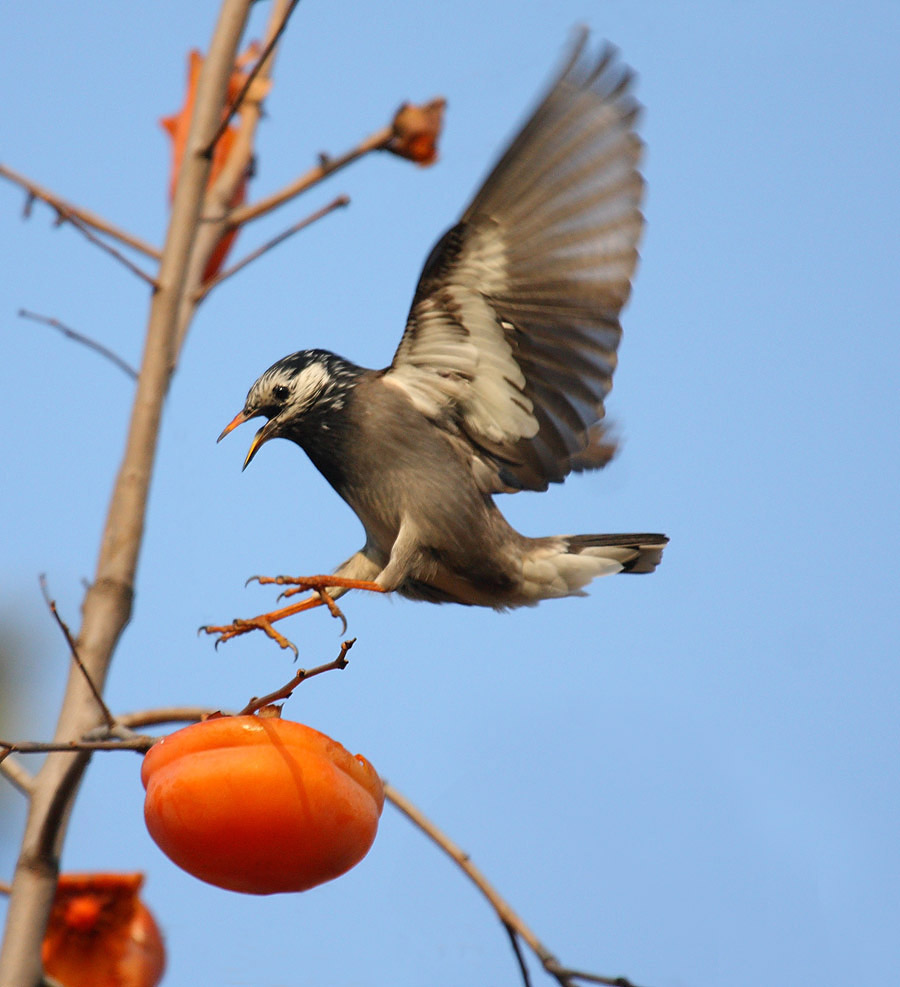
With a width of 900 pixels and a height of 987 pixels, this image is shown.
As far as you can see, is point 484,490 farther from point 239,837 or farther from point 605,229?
point 239,837

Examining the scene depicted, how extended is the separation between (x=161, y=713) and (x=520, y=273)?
1.61m

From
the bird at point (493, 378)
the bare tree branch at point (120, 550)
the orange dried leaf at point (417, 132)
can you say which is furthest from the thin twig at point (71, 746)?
the orange dried leaf at point (417, 132)

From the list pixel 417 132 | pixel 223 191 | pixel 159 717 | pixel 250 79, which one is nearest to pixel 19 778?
A: pixel 159 717

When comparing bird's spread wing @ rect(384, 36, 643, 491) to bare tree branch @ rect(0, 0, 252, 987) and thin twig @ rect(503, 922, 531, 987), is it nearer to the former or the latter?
bare tree branch @ rect(0, 0, 252, 987)

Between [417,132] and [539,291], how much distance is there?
0.89 metres

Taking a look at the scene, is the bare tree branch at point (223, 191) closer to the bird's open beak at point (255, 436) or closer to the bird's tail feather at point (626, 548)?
the bird's open beak at point (255, 436)

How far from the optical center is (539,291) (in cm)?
355

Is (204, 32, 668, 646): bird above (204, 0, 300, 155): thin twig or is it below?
below

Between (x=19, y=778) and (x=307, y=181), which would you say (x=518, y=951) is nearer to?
(x=19, y=778)

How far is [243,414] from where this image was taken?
3.60 m

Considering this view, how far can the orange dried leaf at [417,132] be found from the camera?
4059 mm

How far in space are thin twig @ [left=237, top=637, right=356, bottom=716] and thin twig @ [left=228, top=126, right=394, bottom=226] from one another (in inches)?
85.8

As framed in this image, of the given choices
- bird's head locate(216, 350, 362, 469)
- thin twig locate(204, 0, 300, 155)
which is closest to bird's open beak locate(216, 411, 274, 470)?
bird's head locate(216, 350, 362, 469)

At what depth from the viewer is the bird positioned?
333 cm
